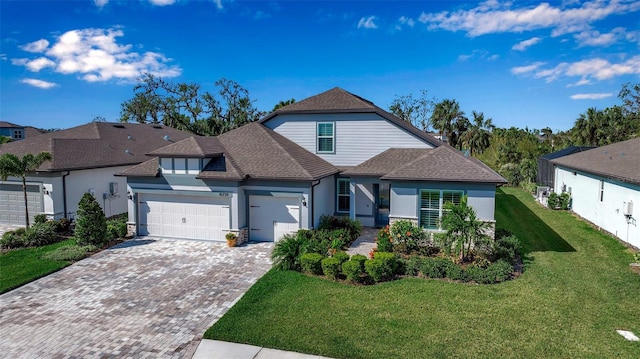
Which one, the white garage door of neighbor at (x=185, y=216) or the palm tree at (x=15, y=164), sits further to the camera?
the white garage door of neighbor at (x=185, y=216)

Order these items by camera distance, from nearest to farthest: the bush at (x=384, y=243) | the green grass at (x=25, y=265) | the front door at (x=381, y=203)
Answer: the green grass at (x=25, y=265) → the bush at (x=384, y=243) → the front door at (x=381, y=203)

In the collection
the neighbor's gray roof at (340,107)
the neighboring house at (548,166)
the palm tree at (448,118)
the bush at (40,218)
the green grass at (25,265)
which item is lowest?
the green grass at (25,265)

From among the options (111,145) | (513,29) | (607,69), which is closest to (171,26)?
(111,145)

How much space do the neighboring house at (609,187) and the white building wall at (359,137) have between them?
8.02m

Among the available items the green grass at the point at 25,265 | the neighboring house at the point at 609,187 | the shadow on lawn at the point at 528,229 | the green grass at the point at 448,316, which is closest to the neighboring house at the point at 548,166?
the neighboring house at the point at 609,187

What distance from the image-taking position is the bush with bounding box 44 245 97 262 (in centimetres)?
1255

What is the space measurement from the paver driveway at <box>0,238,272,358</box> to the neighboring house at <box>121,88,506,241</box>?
1.93m

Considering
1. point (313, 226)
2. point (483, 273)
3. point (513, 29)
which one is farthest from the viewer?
point (513, 29)

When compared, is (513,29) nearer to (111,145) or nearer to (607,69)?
(607,69)

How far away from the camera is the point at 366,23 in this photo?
65.5 feet

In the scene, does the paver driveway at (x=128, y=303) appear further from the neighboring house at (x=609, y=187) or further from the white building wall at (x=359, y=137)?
the neighboring house at (x=609, y=187)

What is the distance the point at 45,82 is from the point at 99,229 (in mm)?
18866

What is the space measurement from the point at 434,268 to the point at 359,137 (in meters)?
8.97

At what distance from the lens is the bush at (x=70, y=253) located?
12.6 meters
